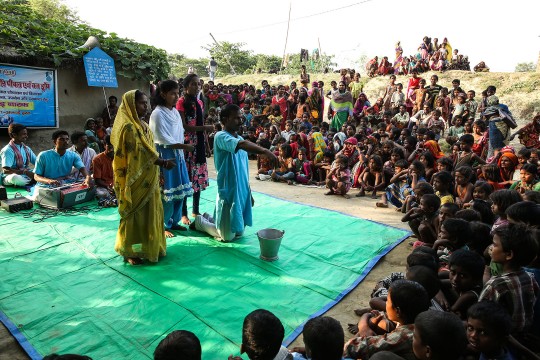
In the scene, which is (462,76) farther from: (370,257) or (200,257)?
(200,257)

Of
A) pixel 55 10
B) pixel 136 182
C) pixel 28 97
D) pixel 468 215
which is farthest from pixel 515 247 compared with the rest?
pixel 55 10

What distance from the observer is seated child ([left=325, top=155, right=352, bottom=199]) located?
664 centimetres

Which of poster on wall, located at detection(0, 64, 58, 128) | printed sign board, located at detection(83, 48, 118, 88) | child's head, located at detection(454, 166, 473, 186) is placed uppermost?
printed sign board, located at detection(83, 48, 118, 88)

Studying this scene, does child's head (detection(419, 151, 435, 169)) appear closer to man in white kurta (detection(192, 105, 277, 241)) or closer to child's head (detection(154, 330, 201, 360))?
man in white kurta (detection(192, 105, 277, 241))

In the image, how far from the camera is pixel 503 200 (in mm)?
3391

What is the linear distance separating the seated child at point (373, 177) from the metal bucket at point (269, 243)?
329 cm

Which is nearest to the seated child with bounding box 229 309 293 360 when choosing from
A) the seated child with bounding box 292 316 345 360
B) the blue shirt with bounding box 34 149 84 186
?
the seated child with bounding box 292 316 345 360

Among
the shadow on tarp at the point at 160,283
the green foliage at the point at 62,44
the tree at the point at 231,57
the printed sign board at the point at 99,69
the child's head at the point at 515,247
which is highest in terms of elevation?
the tree at the point at 231,57

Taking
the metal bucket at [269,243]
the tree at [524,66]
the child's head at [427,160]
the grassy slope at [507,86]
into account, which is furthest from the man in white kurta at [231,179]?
the tree at [524,66]

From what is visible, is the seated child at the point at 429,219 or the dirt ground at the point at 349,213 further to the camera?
the seated child at the point at 429,219

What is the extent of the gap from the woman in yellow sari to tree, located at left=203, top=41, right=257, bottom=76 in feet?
98.1

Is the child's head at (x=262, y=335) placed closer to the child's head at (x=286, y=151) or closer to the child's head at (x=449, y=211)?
the child's head at (x=449, y=211)

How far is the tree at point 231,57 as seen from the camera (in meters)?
32.6

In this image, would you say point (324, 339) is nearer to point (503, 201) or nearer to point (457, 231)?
point (457, 231)
